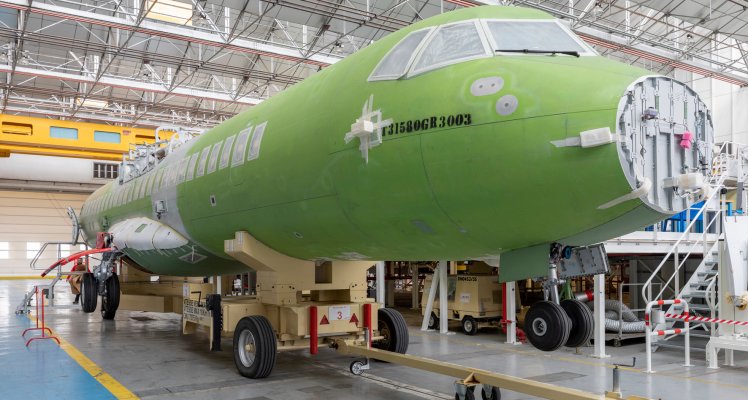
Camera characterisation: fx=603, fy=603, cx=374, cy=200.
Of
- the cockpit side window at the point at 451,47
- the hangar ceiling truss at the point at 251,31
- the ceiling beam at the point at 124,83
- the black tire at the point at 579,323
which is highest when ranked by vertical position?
the hangar ceiling truss at the point at 251,31

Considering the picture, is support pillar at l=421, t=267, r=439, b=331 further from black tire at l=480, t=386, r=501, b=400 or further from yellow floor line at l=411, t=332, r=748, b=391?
black tire at l=480, t=386, r=501, b=400

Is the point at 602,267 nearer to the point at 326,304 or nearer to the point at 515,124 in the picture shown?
the point at 515,124

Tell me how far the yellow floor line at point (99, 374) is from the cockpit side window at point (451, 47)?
5908 millimetres

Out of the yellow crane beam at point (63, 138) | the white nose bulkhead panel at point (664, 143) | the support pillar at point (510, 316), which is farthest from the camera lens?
the yellow crane beam at point (63, 138)

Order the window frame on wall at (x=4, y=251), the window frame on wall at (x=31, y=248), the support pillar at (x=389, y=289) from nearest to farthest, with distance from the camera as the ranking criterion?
the support pillar at (x=389, y=289) → the window frame on wall at (x=4, y=251) → the window frame on wall at (x=31, y=248)

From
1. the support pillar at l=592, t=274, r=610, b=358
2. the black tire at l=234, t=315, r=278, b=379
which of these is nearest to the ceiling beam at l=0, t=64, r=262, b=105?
the black tire at l=234, t=315, r=278, b=379

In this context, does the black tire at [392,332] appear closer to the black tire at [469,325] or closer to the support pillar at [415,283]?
the black tire at [469,325]

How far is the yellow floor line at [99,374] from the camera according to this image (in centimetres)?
828

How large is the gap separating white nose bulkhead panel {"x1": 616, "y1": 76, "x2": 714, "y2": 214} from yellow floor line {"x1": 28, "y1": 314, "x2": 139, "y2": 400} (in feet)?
22.7

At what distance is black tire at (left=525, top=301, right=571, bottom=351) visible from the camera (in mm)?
5133

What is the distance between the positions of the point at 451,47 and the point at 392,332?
6029mm

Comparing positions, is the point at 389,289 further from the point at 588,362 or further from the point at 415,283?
the point at 588,362

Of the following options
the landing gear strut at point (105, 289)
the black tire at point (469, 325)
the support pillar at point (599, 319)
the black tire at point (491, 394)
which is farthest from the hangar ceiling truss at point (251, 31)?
the black tire at point (491, 394)

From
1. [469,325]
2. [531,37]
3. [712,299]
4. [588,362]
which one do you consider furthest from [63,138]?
[531,37]
